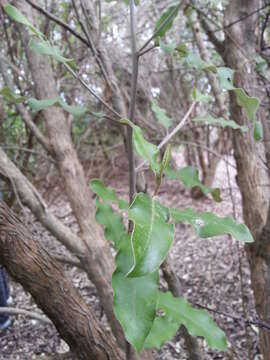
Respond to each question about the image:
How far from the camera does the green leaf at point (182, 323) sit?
0.76 metres

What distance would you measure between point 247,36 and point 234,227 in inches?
40.6

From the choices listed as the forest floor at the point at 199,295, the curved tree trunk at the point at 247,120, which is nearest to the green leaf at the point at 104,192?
the forest floor at the point at 199,295

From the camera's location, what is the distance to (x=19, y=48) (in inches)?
85.7

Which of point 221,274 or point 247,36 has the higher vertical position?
point 247,36

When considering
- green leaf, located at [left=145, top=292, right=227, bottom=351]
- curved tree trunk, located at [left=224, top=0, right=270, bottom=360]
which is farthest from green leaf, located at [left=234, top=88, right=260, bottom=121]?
curved tree trunk, located at [left=224, top=0, right=270, bottom=360]

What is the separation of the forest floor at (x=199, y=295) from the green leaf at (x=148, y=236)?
700mm

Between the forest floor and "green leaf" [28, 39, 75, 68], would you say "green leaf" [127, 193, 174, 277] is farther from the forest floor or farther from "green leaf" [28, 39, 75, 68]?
the forest floor

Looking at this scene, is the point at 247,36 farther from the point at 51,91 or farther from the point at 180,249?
the point at 180,249

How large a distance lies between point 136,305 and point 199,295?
1772mm

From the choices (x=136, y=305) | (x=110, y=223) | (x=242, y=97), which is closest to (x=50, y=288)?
(x=110, y=223)

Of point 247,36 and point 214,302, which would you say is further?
point 214,302

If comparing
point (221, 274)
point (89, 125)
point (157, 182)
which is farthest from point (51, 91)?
point (89, 125)

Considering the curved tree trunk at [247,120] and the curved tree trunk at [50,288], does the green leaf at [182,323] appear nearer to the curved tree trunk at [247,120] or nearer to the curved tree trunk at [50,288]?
the curved tree trunk at [50,288]

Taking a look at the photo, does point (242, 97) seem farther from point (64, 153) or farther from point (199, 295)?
point (199, 295)
